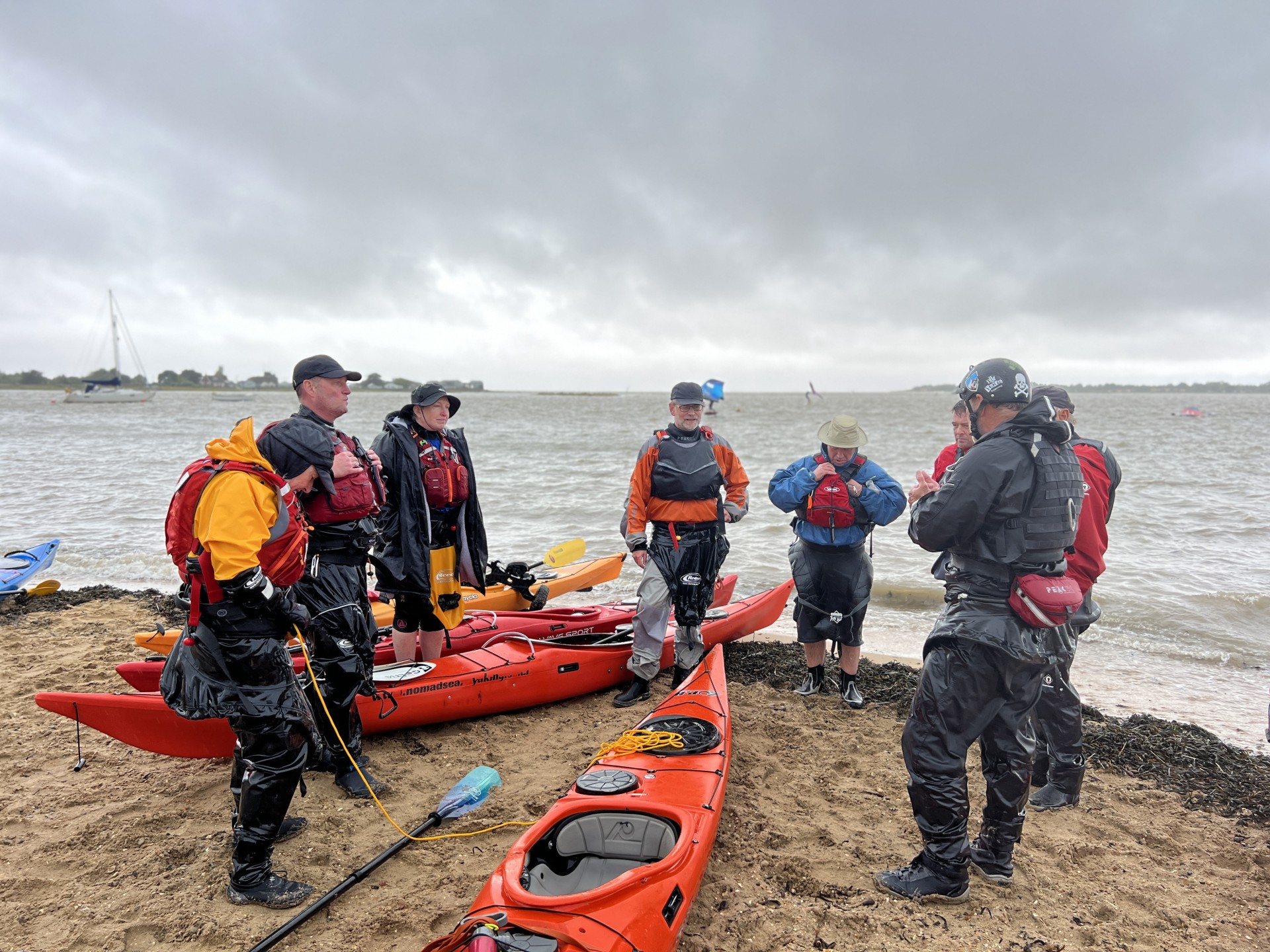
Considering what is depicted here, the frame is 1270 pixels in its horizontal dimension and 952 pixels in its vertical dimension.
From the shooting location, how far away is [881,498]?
4.44 m

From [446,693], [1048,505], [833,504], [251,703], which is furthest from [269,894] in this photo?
[833,504]

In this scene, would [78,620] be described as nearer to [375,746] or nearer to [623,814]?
[375,746]

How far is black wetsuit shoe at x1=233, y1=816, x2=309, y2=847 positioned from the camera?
122 inches

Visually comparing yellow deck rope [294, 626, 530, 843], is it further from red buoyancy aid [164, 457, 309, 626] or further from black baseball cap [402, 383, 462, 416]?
black baseball cap [402, 383, 462, 416]

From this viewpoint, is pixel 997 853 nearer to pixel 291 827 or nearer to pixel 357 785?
pixel 357 785

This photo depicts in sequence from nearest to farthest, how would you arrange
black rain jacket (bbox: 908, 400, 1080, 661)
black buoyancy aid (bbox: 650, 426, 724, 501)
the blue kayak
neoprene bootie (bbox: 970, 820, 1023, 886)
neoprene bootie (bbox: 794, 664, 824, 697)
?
black rain jacket (bbox: 908, 400, 1080, 661) → neoprene bootie (bbox: 970, 820, 1023, 886) → black buoyancy aid (bbox: 650, 426, 724, 501) → neoprene bootie (bbox: 794, 664, 824, 697) → the blue kayak

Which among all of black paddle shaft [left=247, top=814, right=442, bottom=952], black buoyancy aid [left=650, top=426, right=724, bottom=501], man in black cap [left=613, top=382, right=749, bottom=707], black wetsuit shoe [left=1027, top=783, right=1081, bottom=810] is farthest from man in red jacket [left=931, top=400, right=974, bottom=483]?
black paddle shaft [left=247, top=814, right=442, bottom=952]

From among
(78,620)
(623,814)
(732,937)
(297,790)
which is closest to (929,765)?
(732,937)

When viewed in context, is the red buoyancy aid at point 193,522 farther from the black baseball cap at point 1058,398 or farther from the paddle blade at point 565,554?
the paddle blade at point 565,554

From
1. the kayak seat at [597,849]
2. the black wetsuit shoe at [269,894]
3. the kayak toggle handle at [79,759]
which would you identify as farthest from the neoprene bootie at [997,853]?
the kayak toggle handle at [79,759]

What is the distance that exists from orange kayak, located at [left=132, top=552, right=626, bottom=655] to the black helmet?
4.06 m

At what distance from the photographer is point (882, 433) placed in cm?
3959

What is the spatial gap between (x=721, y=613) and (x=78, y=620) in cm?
606

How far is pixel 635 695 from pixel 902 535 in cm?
822
